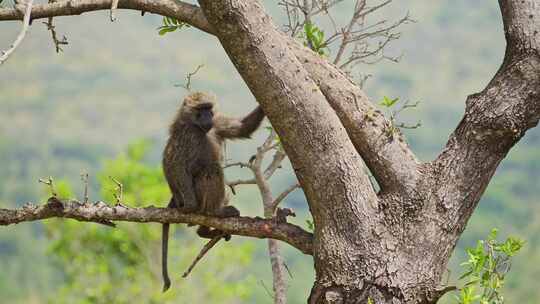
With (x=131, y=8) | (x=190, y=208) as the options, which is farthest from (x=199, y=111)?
(x=131, y=8)

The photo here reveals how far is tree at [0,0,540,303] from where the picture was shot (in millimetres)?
5238

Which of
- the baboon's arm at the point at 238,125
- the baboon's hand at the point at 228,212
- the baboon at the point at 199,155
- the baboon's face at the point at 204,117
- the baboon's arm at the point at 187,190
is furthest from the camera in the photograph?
the baboon's face at the point at 204,117

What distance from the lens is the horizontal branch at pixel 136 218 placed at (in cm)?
583

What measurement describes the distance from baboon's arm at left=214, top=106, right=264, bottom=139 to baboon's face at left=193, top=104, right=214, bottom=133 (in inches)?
5.8

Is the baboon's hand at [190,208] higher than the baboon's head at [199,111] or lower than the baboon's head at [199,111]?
lower

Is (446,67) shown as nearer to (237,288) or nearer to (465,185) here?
(237,288)

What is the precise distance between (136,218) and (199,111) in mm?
2255

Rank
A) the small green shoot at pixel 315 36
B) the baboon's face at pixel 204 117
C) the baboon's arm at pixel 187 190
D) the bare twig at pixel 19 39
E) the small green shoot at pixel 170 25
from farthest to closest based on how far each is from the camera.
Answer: the baboon's face at pixel 204 117 → the baboon's arm at pixel 187 190 → the small green shoot at pixel 315 36 → the small green shoot at pixel 170 25 → the bare twig at pixel 19 39

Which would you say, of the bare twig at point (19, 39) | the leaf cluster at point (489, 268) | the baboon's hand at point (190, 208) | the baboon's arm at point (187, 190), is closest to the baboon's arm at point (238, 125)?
the baboon's arm at point (187, 190)

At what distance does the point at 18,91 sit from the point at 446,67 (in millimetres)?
69006

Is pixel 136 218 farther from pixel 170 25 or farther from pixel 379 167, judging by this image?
pixel 379 167

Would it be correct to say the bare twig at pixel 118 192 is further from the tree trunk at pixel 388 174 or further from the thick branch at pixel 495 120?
the thick branch at pixel 495 120

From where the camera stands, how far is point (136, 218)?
6086mm

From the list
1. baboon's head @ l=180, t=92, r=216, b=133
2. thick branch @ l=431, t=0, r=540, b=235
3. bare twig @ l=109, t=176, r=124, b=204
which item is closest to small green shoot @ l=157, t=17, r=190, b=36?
bare twig @ l=109, t=176, r=124, b=204
